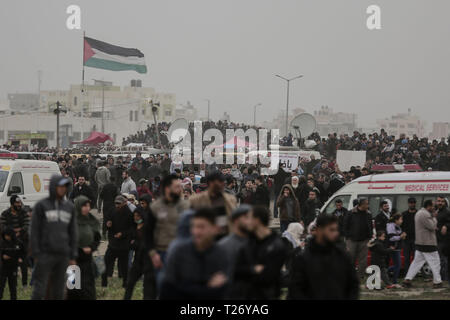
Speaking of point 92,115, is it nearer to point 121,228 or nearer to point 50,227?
point 121,228

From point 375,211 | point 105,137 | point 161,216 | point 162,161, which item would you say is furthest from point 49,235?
point 105,137

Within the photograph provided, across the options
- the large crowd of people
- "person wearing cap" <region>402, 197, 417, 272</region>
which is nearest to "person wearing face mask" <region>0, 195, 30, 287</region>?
the large crowd of people

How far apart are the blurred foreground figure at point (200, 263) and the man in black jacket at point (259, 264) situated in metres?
0.70

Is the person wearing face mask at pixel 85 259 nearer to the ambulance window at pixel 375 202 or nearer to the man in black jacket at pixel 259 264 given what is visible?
the man in black jacket at pixel 259 264

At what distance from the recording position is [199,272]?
6.55 meters

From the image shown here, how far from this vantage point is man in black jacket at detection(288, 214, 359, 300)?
294 inches

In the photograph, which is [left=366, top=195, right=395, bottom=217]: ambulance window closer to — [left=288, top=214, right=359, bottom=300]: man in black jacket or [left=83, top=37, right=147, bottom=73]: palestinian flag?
[left=288, top=214, right=359, bottom=300]: man in black jacket

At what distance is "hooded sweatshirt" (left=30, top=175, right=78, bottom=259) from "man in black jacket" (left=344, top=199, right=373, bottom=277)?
21.9 ft

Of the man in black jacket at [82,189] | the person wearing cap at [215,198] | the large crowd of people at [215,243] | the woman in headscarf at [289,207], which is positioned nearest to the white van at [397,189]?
the large crowd of people at [215,243]

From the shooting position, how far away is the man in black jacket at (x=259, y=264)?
24.2ft

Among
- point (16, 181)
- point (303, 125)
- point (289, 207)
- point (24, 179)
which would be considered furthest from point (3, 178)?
point (303, 125)

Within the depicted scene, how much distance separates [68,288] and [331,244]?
4.77 meters

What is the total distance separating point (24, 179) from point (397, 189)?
29.9ft

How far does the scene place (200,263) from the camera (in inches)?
257
